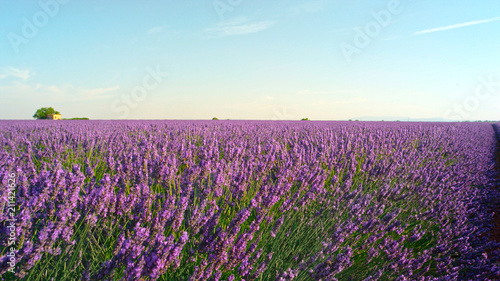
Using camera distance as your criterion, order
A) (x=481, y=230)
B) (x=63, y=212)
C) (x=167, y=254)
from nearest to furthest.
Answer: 1. (x=167, y=254)
2. (x=63, y=212)
3. (x=481, y=230)

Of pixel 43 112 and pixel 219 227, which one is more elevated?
pixel 43 112

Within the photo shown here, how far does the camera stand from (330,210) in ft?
8.06

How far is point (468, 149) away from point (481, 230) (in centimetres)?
477

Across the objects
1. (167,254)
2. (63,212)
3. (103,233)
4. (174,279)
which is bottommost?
(174,279)

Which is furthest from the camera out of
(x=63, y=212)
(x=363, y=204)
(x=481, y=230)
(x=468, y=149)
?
(x=468, y=149)

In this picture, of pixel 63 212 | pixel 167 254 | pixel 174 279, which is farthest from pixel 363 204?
pixel 63 212

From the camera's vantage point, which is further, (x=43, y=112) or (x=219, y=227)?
(x=43, y=112)

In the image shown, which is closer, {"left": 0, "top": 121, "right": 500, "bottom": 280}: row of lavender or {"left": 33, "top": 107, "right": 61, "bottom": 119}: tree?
{"left": 0, "top": 121, "right": 500, "bottom": 280}: row of lavender

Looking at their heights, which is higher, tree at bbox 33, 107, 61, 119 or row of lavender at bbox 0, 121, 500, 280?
tree at bbox 33, 107, 61, 119

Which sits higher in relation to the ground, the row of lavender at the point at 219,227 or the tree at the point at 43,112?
the tree at the point at 43,112

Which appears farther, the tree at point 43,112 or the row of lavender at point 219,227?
the tree at point 43,112

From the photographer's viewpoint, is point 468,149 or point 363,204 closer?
point 363,204

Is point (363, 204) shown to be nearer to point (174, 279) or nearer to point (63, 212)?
point (174, 279)

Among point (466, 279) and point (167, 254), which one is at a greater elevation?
point (167, 254)
